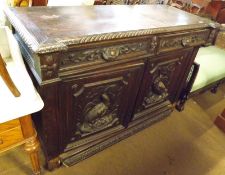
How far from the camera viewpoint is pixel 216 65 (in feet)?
5.86

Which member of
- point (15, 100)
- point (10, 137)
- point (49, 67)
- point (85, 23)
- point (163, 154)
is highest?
point (85, 23)

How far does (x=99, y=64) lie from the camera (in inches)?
36.5

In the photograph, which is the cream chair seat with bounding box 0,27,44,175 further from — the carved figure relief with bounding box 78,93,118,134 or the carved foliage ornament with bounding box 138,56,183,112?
the carved foliage ornament with bounding box 138,56,183,112

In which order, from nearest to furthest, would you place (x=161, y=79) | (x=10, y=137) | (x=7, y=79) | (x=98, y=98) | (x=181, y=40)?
(x=7, y=79) → (x=10, y=137) → (x=98, y=98) → (x=181, y=40) → (x=161, y=79)

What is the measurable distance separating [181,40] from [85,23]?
0.61m

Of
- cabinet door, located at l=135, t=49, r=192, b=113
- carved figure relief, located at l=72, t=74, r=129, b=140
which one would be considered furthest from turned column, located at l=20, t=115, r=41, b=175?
cabinet door, located at l=135, t=49, r=192, b=113

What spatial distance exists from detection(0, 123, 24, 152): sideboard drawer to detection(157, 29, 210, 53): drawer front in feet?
2.65

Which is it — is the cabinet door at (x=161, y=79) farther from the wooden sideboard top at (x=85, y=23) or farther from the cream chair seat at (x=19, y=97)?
the cream chair seat at (x=19, y=97)

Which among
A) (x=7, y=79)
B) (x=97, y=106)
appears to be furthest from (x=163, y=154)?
(x=7, y=79)

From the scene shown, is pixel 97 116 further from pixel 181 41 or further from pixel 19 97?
pixel 181 41

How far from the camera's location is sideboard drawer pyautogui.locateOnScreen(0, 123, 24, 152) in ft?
2.68

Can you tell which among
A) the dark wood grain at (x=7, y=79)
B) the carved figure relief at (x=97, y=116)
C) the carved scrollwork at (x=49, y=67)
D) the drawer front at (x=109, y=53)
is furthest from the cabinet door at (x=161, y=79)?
the dark wood grain at (x=7, y=79)

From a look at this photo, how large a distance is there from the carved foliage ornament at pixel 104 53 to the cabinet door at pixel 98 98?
0.24ft

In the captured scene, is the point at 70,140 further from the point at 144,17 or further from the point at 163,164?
the point at 144,17
